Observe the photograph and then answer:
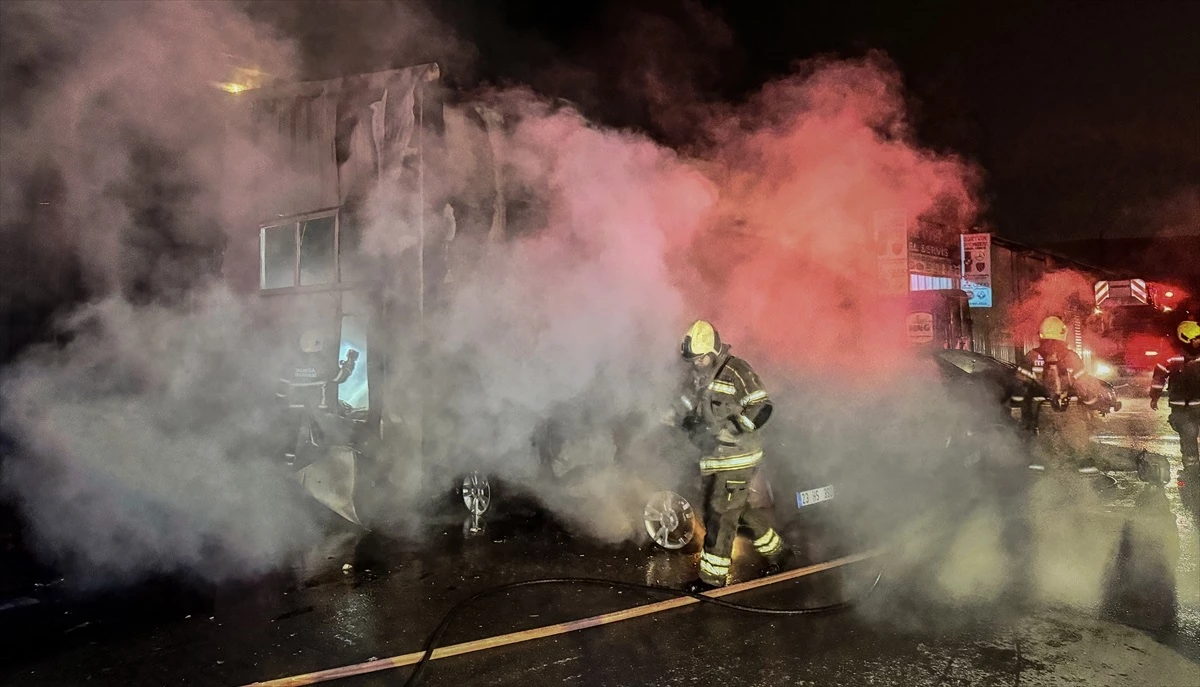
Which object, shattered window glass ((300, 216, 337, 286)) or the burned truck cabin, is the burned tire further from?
shattered window glass ((300, 216, 337, 286))

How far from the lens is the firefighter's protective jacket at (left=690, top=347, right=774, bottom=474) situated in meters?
4.66

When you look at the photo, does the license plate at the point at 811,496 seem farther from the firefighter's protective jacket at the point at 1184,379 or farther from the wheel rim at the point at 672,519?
the firefighter's protective jacket at the point at 1184,379

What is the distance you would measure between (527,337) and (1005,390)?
5238 mm

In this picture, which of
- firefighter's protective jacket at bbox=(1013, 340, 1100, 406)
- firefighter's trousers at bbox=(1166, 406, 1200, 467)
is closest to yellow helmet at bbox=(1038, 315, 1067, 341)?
firefighter's protective jacket at bbox=(1013, 340, 1100, 406)

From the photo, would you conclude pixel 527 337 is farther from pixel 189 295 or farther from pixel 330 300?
pixel 189 295

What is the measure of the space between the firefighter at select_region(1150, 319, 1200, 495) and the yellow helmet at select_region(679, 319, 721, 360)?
5.70 metres

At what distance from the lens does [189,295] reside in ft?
20.7

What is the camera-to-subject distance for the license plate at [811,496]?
5262 millimetres

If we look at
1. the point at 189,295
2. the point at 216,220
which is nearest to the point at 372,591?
the point at 189,295

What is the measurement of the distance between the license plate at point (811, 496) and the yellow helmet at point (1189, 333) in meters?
4.94

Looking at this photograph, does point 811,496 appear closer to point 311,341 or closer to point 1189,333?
point 311,341

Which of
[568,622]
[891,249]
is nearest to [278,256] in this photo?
[568,622]

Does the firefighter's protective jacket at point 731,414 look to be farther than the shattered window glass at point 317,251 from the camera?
No

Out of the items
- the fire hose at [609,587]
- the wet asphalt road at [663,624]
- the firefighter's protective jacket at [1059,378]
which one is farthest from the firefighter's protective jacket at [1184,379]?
the fire hose at [609,587]
